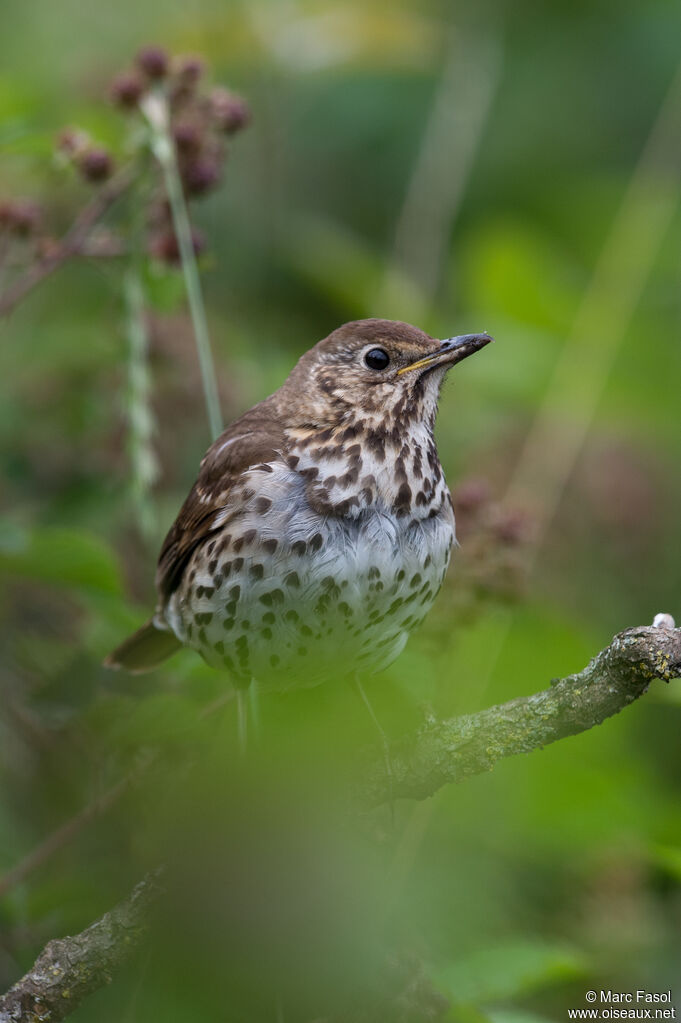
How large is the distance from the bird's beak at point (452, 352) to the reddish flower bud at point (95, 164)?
0.92 meters

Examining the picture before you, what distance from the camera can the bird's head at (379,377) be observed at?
298 centimetres

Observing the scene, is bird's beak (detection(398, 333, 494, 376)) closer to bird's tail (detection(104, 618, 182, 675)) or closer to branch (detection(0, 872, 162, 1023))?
bird's tail (detection(104, 618, 182, 675))

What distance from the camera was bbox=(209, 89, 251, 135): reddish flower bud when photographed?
118 inches

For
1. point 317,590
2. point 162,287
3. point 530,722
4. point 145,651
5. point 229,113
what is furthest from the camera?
point 145,651

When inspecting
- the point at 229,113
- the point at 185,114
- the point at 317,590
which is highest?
the point at 185,114

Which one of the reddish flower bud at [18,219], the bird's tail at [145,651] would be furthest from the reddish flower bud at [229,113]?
the bird's tail at [145,651]

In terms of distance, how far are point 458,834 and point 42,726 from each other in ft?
4.16

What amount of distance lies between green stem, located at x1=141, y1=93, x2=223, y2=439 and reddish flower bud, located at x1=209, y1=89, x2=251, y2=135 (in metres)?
0.13

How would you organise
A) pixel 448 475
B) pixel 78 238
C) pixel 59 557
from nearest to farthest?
1. pixel 59 557
2. pixel 78 238
3. pixel 448 475

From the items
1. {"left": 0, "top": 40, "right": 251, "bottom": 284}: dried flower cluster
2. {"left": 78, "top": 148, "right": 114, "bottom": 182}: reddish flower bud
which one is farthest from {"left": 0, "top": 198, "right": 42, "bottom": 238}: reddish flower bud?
{"left": 78, "top": 148, "right": 114, "bottom": 182}: reddish flower bud

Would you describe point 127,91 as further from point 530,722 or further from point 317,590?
point 530,722

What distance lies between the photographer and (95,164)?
295 centimetres

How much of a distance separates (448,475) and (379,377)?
6.43 feet

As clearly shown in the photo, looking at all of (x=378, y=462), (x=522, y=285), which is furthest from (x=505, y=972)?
(x=522, y=285)
